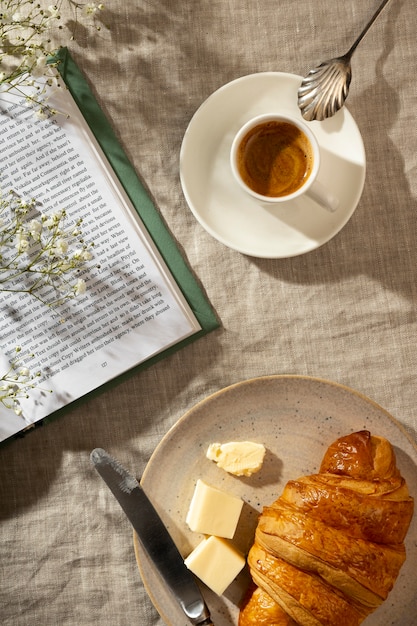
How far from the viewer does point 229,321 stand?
3.82ft

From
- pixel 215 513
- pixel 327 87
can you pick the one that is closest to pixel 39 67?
pixel 327 87

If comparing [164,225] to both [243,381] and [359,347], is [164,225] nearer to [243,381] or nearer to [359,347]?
[243,381]

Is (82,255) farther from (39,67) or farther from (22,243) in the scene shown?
(39,67)

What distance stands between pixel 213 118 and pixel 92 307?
0.38 m

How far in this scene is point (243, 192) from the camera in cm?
111

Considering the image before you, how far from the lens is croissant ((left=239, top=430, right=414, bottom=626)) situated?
38.4 inches

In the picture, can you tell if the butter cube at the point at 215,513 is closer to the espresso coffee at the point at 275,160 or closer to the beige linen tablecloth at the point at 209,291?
the beige linen tablecloth at the point at 209,291

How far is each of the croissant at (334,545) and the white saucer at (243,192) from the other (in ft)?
1.19

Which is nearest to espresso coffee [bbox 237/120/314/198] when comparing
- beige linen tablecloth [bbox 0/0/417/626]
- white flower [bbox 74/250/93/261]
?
beige linen tablecloth [bbox 0/0/417/626]

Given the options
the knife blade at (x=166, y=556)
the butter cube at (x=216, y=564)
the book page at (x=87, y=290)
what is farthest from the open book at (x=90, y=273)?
the butter cube at (x=216, y=564)

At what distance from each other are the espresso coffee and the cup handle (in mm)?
47

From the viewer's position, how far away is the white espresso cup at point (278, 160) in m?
1.06

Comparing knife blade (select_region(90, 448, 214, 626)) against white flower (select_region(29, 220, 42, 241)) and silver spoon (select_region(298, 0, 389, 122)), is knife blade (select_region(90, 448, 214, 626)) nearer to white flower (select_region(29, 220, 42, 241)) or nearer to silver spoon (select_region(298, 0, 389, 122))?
white flower (select_region(29, 220, 42, 241))

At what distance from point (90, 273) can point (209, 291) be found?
0.21m
